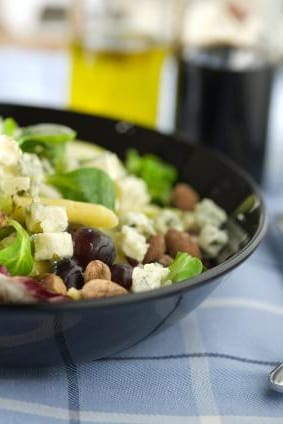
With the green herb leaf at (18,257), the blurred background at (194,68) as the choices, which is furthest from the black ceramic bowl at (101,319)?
the blurred background at (194,68)

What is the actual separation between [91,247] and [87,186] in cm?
19

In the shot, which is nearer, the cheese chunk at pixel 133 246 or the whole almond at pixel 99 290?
the whole almond at pixel 99 290

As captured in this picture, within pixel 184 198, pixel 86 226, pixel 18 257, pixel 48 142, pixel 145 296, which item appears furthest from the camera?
pixel 184 198

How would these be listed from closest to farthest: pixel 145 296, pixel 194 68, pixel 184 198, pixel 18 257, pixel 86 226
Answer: pixel 145 296, pixel 18 257, pixel 86 226, pixel 184 198, pixel 194 68

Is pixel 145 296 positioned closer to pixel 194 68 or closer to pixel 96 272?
pixel 96 272

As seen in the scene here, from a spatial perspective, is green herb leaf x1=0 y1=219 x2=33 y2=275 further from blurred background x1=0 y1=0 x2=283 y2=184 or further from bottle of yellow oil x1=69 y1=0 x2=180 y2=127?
bottle of yellow oil x1=69 y1=0 x2=180 y2=127

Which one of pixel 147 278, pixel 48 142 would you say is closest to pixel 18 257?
pixel 147 278

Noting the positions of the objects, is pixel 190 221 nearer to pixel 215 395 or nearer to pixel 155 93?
pixel 215 395

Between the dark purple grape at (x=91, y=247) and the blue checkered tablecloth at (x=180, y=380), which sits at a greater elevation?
the dark purple grape at (x=91, y=247)

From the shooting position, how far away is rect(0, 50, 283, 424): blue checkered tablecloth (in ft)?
3.66

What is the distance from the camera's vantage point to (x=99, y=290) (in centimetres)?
110

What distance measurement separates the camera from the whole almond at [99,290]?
109cm

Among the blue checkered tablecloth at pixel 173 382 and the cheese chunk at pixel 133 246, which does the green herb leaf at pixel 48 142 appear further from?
the blue checkered tablecloth at pixel 173 382

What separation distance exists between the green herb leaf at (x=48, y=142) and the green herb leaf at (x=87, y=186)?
0.08 metres
